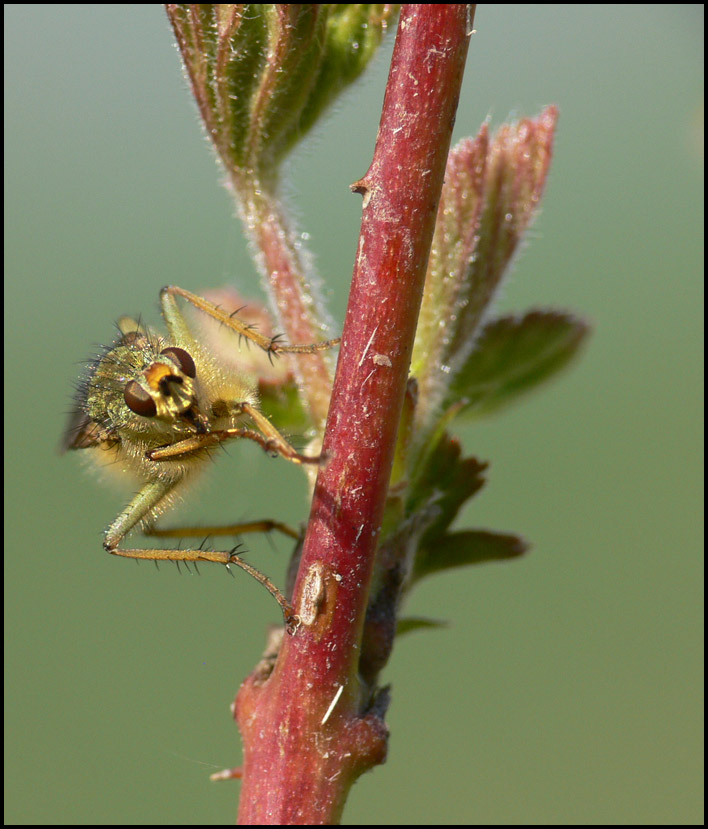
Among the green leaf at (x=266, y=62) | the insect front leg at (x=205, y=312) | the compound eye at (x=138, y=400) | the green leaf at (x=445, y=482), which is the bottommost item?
the green leaf at (x=445, y=482)

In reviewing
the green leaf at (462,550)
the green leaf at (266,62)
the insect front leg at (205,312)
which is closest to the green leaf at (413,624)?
the green leaf at (462,550)

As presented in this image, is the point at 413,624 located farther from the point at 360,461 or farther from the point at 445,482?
the point at 360,461

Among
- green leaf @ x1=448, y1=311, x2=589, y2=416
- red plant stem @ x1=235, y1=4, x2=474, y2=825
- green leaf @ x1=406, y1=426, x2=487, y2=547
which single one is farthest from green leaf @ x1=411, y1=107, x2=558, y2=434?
red plant stem @ x1=235, y1=4, x2=474, y2=825

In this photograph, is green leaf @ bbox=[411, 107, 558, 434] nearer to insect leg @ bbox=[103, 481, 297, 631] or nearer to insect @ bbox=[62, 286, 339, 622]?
insect @ bbox=[62, 286, 339, 622]

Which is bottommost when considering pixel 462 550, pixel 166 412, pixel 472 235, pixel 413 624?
pixel 413 624

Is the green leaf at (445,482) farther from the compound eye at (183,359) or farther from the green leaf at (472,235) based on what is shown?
Answer: the compound eye at (183,359)

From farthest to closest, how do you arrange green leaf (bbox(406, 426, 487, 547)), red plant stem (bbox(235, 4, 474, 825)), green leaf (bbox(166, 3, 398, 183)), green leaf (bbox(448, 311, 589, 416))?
1. green leaf (bbox(448, 311, 589, 416))
2. green leaf (bbox(406, 426, 487, 547))
3. green leaf (bbox(166, 3, 398, 183))
4. red plant stem (bbox(235, 4, 474, 825))

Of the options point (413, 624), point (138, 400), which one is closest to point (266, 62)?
point (138, 400)
